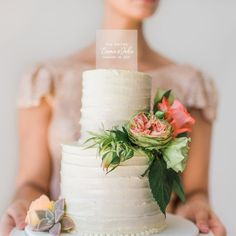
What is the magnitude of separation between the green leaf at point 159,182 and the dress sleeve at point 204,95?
0.62 metres

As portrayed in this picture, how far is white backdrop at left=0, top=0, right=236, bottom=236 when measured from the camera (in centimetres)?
157

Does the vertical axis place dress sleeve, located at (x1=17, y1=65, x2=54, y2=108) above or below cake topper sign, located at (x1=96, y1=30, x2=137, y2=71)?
below

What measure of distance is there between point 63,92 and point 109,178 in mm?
627

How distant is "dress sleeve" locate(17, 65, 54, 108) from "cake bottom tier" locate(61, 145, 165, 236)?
1.76 ft

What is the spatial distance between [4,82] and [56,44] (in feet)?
0.73

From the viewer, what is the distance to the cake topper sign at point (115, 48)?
0.99 m

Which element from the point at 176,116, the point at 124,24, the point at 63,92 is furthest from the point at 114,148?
the point at 124,24

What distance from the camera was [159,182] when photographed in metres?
0.93

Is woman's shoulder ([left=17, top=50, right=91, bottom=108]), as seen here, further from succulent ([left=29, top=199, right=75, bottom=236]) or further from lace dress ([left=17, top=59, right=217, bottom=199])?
succulent ([left=29, top=199, right=75, bottom=236])

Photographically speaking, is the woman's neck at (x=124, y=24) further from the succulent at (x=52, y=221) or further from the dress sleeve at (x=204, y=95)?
the succulent at (x=52, y=221)

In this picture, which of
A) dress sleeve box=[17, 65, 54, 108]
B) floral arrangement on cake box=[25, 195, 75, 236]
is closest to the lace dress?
dress sleeve box=[17, 65, 54, 108]

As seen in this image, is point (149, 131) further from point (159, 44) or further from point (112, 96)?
point (159, 44)

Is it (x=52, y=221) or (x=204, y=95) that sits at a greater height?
(x=204, y=95)

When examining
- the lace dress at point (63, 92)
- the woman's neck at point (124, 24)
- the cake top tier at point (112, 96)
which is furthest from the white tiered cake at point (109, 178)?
the woman's neck at point (124, 24)
